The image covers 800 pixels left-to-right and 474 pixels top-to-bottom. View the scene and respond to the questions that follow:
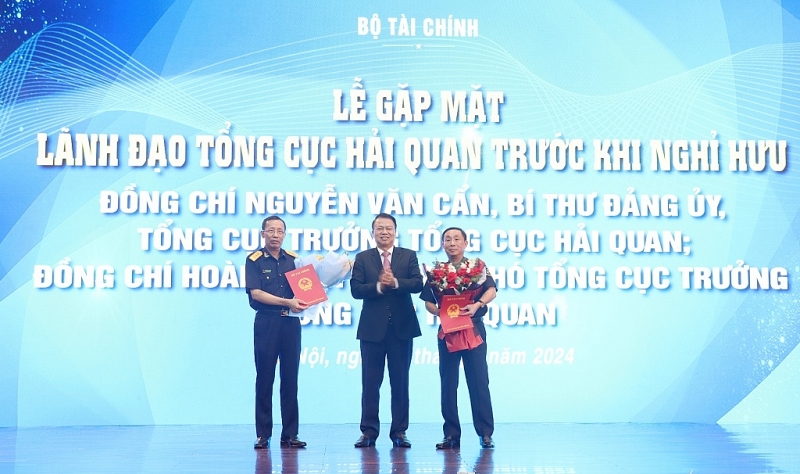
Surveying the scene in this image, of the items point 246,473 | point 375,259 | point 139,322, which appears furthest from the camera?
point 139,322

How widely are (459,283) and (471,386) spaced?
0.59 metres

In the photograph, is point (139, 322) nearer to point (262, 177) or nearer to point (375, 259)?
point (262, 177)

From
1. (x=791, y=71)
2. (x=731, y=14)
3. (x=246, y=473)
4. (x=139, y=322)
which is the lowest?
(x=246, y=473)

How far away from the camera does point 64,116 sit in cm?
619

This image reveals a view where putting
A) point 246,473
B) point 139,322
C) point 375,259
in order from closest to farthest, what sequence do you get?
point 246,473
point 375,259
point 139,322

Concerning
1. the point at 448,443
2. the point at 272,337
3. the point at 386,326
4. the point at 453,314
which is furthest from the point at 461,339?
the point at 272,337

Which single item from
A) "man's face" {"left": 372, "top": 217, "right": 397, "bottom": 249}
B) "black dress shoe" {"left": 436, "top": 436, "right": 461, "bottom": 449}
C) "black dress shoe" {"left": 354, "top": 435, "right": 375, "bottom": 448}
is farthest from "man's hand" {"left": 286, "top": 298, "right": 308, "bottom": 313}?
"black dress shoe" {"left": 436, "top": 436, "right": 461, "bottom": 449}

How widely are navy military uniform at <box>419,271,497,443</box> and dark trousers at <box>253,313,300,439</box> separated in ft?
2.56

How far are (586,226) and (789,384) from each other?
68.1 inches

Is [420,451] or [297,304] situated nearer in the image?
[420,451]

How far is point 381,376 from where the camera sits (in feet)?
16.0

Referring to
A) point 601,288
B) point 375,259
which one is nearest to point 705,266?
point 601,288

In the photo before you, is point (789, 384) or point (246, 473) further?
point (789, 384)

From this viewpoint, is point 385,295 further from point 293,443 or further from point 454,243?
point 293,443
